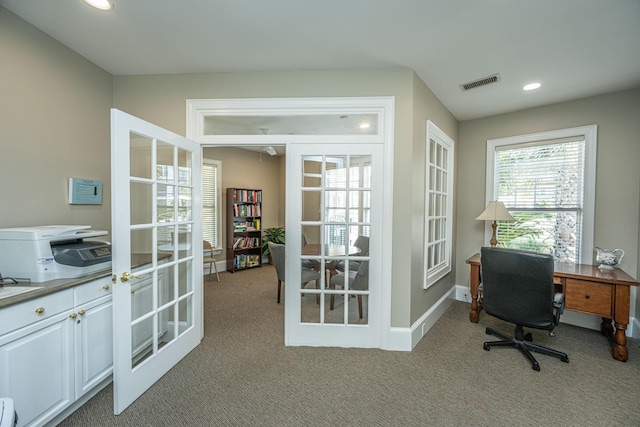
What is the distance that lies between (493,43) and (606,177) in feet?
6.94

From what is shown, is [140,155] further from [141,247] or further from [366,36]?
[366,36]

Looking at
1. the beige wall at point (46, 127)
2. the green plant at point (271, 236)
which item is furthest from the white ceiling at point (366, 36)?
the green plant at point (271, 236)

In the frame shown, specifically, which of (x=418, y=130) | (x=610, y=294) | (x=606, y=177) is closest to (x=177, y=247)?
(x=418, y=130)

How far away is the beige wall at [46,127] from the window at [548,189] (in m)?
4.43

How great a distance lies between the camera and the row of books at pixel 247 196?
18.1 ft

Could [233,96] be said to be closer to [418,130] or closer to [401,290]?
[418,130]

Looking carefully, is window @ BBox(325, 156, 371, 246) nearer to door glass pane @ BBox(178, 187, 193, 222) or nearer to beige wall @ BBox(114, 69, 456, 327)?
beige wall @ BBox(114, 69, 456, 327)

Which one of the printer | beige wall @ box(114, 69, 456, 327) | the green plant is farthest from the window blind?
the printer

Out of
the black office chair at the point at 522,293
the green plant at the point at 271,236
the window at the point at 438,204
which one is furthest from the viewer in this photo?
the green plant at the point at 271,236

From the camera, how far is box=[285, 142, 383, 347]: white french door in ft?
8.07

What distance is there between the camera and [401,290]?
2484mm

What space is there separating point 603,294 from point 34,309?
13.7 ft

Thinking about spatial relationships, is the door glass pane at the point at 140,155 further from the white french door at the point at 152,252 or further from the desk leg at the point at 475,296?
the desk leg at the point at 475,296

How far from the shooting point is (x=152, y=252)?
1.96 meters
